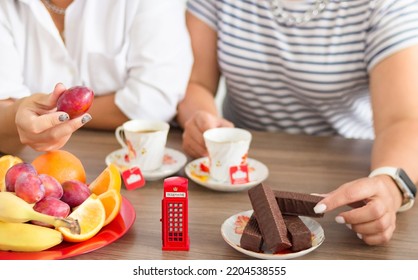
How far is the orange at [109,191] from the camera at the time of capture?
3.66ft

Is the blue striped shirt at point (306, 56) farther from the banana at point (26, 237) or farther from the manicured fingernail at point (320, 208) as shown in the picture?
the banana at point (26, 237)

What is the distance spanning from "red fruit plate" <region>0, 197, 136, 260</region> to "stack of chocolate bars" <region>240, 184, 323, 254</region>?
8.5 inches

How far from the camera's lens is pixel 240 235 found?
1.11 meters

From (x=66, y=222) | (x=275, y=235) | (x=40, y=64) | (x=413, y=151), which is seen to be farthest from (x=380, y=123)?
(x=40, y=64)

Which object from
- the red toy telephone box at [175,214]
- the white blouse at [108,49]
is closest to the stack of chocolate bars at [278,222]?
the red toy telephone box at [175,214]

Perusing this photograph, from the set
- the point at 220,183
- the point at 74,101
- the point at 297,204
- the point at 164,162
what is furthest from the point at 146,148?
the point at 297,204

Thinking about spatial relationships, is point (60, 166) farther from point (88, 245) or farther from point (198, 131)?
point (198, 131)

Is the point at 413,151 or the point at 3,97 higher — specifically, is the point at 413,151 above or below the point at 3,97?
above

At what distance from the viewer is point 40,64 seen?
1.77 meters

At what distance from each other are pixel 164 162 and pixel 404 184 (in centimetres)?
53

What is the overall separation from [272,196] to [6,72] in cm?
90

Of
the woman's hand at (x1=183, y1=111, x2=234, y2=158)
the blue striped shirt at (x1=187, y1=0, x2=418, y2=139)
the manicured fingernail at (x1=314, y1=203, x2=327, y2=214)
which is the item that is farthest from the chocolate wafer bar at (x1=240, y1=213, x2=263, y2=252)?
the blue striped shirt at (x1=187, y1=0, x2=418, y2=139)

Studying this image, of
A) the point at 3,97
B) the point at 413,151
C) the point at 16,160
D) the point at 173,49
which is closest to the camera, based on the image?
the point at 16,160
